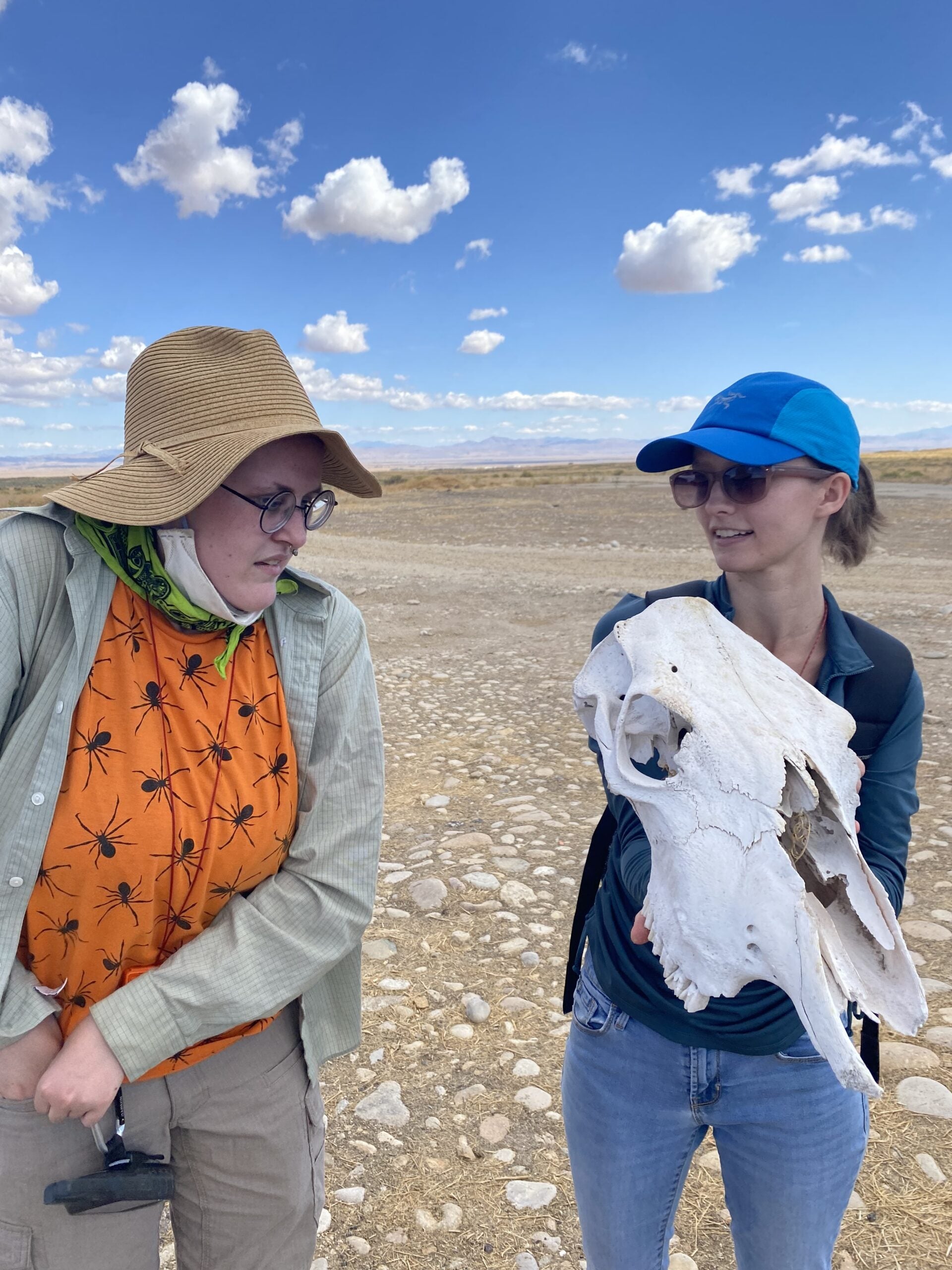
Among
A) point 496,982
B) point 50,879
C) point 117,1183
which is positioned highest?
point 50,879

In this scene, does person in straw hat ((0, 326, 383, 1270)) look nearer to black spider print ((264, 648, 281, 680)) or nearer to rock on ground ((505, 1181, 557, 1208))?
black spider print ((264, 648, 281, 680))

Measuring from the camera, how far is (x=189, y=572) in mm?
1981

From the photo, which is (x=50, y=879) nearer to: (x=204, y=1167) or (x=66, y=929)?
(x=66, y=929)

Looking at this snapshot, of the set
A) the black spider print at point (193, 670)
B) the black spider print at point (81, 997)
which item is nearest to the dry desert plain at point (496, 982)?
the black spider print at point (81, 997)

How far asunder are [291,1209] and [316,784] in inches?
45.4

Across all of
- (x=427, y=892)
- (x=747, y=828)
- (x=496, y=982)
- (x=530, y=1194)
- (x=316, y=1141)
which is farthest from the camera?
(x=427, y=892)

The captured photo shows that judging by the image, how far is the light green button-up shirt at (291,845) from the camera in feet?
6.03

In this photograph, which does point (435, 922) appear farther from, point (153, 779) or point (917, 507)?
point (917, 507)

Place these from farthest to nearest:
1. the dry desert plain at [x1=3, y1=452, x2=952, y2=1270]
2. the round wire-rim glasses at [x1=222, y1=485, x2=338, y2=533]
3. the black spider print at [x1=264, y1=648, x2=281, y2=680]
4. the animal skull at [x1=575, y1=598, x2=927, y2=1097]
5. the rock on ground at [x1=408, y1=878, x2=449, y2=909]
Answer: the rock on ground at [x1=408, y1=878, x2=449, y2=909] → the dry desert plain at [x1=3, y1=452, x2=952, y2=1270] → the black spider print at [x1=264, y1=648, x2=281, y2=680] → the round wire-rim glasses at [x1=222, y1=485, x2=338, y2=533] → the animal skull at [x1=575, y1=598, x2=927, y2=1097]

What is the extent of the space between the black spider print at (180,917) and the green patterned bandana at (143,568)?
0.60 meters

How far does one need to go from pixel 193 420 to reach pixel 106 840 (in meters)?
1.04

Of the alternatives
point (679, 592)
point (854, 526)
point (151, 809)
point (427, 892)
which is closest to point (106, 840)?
point (151, 809)

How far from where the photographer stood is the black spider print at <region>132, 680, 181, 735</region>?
6.44 feet

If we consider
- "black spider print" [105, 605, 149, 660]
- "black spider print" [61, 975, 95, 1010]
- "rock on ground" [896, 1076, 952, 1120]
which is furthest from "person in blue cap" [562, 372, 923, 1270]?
"rock on ground" [896, 1076, 952, 1120]
